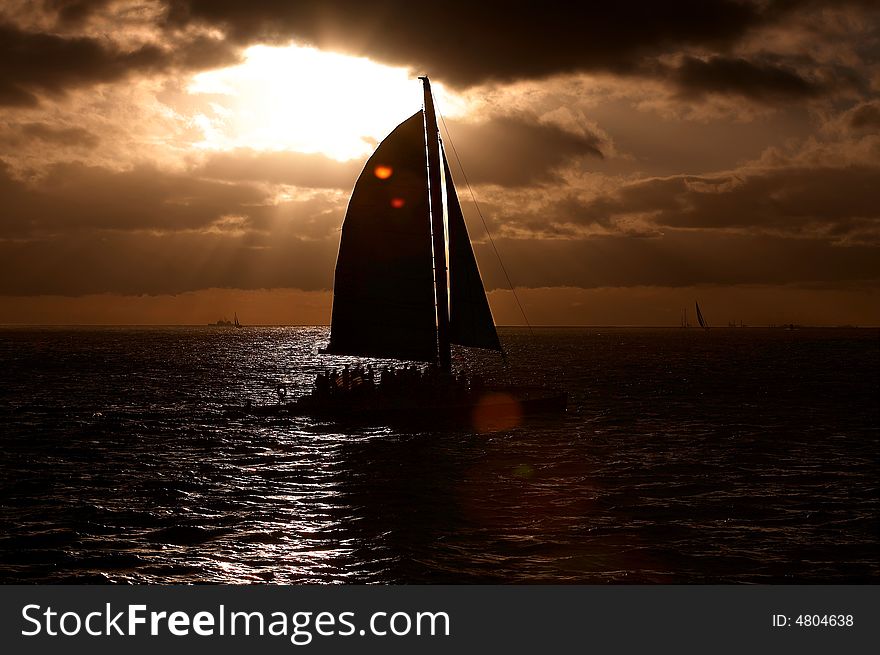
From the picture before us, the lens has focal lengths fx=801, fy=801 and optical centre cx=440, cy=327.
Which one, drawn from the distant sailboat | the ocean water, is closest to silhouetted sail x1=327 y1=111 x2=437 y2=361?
the distant sailboat

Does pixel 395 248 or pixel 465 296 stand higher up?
pixel 395 248

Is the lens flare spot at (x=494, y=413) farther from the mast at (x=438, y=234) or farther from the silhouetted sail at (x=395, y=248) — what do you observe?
the silhouetted sail at (x=395, y=248)

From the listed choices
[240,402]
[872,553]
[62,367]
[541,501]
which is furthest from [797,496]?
[62,367]

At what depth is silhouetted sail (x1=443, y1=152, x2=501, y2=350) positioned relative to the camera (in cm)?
4069

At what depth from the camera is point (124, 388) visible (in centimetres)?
7106

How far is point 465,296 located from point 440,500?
1770 cm

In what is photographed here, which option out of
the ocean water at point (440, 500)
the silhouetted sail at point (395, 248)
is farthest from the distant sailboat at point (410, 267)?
the ocean water at point (440, 500)

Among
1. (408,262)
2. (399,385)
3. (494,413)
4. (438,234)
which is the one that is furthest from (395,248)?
(494,413)

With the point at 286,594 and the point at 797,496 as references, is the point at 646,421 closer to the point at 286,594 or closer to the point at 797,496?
the point at 797,496

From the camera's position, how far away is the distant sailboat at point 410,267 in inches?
1566

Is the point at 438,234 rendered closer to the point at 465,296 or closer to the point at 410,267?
the point at 410,267

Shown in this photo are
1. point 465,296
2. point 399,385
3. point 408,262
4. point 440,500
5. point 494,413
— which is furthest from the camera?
point 465,296

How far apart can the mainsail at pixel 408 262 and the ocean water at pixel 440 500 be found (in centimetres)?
488

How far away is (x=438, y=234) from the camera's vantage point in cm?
3994
